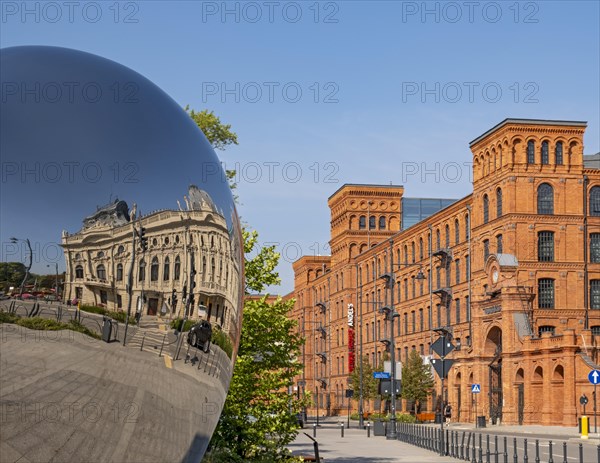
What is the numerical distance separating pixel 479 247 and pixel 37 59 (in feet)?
211

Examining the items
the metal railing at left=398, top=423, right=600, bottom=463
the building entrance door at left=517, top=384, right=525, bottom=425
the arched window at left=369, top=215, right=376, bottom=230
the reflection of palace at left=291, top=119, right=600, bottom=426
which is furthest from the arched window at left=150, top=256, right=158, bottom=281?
the arched window at left=369, top=215, right=376, bottom=230

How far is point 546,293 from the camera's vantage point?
6375cm

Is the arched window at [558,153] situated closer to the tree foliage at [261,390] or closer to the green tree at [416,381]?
the green tree at [416,381]

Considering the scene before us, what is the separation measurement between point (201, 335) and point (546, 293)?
2375 inches

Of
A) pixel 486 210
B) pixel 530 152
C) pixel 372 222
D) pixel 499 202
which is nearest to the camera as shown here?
pixel 530 152

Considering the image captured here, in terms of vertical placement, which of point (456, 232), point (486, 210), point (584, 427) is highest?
point (486, 210)

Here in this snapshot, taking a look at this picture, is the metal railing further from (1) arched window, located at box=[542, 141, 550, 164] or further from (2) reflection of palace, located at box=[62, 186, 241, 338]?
(1) arched window, located at box=[542, 141, 550, 164]

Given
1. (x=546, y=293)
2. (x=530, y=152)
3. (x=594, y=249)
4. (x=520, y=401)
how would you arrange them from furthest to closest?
(x=594, y=249), (x=546, y=293), (x=530, y=152), (x=520, y=401)

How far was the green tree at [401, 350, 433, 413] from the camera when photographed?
71.0m

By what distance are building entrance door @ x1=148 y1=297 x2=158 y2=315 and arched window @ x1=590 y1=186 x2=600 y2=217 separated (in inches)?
2479

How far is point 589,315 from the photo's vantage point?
2522 inches

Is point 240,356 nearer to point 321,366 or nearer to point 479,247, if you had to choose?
point 479,247

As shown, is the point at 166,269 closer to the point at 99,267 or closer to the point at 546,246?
the point at 99,267

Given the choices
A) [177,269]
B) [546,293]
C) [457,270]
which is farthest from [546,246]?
[177,269]
